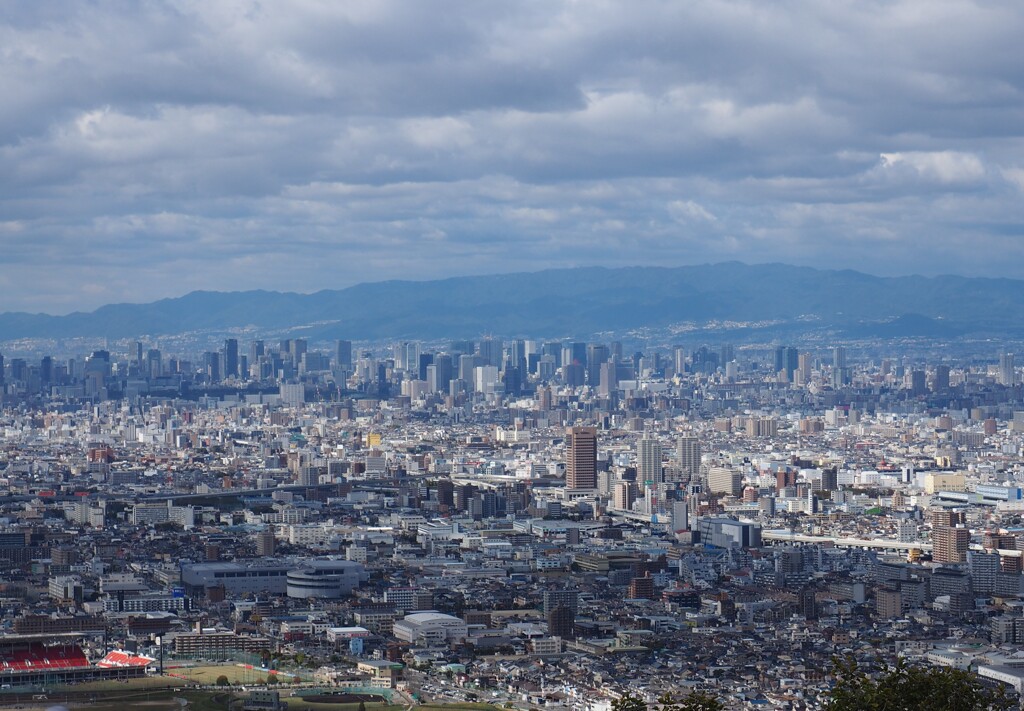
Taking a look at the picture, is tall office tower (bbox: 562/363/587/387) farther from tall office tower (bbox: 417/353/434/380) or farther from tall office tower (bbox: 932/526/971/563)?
tall office tower (bbox: 932/526/971/563)

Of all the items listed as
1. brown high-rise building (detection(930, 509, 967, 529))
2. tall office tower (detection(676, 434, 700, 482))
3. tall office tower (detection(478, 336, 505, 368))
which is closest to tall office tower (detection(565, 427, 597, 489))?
tall office tower (detection(676, 434, 700, 482))

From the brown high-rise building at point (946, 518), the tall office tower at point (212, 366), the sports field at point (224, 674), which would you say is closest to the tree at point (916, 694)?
the sports field at point (224, 674)

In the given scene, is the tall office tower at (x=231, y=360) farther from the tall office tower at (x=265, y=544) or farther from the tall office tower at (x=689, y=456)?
the tall office tower at (x=265, y=544)

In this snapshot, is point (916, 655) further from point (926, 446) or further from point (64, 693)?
point (926, 446)

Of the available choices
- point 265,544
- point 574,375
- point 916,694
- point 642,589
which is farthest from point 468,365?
point 916,694

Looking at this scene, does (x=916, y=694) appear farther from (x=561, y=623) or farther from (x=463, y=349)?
(x=463, y=349)

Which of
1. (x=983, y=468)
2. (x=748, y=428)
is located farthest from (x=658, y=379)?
(x=983, y=468)
